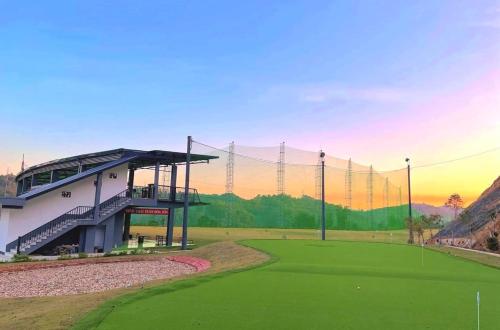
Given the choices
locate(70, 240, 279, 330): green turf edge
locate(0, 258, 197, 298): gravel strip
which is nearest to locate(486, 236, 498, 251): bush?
locate(0, 258, 197, 298): gravel strip

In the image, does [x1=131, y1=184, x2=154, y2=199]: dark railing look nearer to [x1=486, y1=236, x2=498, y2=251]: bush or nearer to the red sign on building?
the red sign on building

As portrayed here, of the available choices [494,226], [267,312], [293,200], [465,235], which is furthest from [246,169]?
[267,312]

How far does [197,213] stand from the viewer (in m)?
83.8

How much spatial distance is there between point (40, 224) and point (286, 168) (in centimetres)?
4766

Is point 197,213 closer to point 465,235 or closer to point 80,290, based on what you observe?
point 465,235

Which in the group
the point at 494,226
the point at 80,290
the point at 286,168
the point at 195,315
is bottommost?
the point at 80,290

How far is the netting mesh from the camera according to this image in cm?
6925

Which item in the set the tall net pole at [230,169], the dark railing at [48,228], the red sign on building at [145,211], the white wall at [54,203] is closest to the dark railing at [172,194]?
the red sign on building at [145,211]

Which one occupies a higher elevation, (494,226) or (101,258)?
(494,226)

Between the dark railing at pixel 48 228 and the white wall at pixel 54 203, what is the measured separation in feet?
2.89

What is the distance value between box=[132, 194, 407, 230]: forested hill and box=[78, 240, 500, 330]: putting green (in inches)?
2525

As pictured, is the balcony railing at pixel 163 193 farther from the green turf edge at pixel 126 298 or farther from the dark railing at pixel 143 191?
the green turf edge at pixel 126 298

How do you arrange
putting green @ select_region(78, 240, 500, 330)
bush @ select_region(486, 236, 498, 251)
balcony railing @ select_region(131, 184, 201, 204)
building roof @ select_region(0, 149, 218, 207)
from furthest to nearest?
1. balcony railing @ select_region(131, 184, 201, 204)
2. bush @ select_region(486, 236, 498, 251)
3. building roof @ select_region(0, 149, 218, 207)
4. putting green @ select_region(78, 240, 500, 330)

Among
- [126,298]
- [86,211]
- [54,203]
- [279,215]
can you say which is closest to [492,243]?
[126,298]
